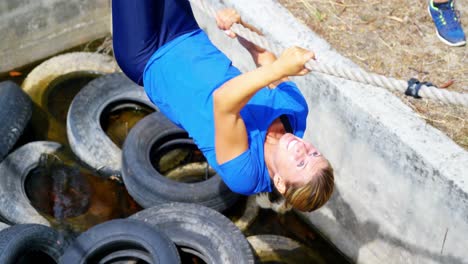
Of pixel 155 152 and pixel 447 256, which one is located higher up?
pixel 447 256

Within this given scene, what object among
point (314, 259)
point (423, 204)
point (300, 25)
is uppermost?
point (300, 25)

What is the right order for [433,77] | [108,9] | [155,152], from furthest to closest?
[108,9], [155,152], [433,77]

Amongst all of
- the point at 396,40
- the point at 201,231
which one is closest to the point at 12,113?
the point at 201,231

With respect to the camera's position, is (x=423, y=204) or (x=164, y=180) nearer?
(x=423, y=204)

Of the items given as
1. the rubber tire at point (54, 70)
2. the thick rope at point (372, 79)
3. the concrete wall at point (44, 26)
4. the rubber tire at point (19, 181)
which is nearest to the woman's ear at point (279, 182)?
the thick rope at point (372, 79)

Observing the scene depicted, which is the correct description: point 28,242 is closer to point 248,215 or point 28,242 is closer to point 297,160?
point 248,215

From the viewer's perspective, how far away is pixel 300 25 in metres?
5.82

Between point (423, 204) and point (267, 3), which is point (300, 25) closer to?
point (267, 3)

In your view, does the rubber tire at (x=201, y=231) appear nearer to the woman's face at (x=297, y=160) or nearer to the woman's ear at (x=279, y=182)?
the woman's ear at (x=279, y=182)

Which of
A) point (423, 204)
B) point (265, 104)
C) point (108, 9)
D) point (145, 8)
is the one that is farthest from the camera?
point (108, 9)

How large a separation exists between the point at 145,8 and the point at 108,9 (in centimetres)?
339

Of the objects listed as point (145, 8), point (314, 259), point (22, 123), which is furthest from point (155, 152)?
Answer: point (145, 8)

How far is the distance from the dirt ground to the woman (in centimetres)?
Answer: 165

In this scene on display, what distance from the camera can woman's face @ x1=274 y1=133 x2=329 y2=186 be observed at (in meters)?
3.97
